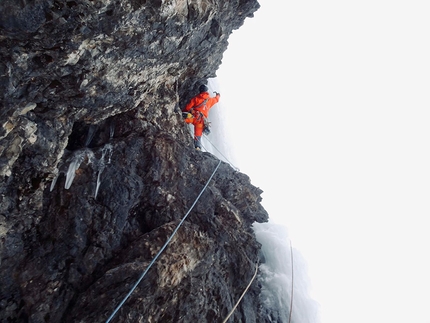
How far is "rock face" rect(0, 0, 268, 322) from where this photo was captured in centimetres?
318

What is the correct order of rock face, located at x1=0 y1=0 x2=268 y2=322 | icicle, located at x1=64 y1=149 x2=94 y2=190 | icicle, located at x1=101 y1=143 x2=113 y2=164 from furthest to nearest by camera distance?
icicle, located at x1=101 y1=143 x2=113 y2=164 → icicle, located at x1=64 y1=149 x2=94 y2=190 → rock face, located at x1=0 y1=0 x2=268 y2=322

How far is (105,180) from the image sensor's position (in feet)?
16.0

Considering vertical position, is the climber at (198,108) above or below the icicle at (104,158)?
above

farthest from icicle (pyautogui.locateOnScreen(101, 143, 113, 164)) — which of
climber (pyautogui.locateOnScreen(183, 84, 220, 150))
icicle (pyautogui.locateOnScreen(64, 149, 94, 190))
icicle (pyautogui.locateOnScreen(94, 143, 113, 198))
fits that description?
climber (pyautogui.locateOnScreen(183, 84, 220, 150))

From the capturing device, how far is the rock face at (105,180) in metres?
3.18

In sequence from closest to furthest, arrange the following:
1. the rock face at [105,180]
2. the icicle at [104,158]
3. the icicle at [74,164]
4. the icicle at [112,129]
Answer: the rock face at [105,180] → the icicle at [74,164] → the icicle at [104,158] → the icicle at [112,129]

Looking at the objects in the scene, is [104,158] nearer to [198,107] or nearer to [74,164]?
[74,164]

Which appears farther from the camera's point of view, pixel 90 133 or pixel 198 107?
pixel 198 107

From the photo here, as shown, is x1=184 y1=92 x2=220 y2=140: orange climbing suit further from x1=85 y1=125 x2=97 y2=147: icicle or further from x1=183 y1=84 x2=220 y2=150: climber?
x1=85 y1=125 x2=97 y2=147: icicle

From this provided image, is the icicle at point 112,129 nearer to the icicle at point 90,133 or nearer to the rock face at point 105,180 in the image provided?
the rock face at point 105,180

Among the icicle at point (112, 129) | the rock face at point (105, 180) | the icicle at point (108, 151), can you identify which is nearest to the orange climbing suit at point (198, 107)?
the rock face at point (105, 180)

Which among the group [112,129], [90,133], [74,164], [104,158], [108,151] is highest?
[112,129]

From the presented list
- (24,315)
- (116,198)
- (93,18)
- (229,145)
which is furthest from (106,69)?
(229,145)

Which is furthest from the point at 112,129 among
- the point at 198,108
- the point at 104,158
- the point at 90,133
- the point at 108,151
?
the point at 198,108
